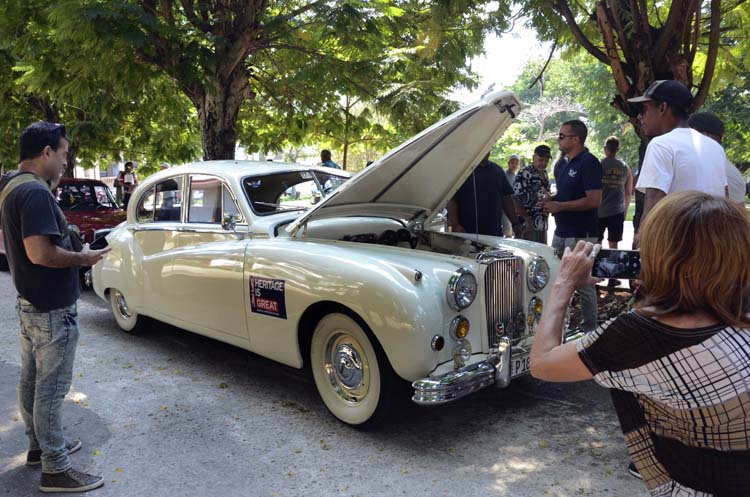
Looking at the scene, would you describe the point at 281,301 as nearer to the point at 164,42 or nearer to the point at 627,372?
the point at 627,372

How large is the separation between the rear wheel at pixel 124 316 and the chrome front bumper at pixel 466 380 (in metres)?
3.76

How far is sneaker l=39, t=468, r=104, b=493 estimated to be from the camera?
328 centimetres

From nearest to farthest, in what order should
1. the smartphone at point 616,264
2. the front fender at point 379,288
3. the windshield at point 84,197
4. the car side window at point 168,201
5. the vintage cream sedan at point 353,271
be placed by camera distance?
1. the smartphone at point 616,264
2. the front fender at point 379,288
3. the vintage cream sedan at point 353,271
4. the car side window at point 168,201
5. the windshield at point 84,197

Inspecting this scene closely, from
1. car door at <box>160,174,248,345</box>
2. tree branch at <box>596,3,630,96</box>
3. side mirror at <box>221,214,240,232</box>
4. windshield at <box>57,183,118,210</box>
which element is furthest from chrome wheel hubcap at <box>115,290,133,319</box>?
tree branch at <box>596,3,630,96</box>

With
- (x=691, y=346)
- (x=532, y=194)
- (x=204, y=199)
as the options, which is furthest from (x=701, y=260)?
(x=532, y=194)

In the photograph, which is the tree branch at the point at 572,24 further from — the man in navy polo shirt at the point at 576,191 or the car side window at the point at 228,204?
the car side window at the point at 228,204

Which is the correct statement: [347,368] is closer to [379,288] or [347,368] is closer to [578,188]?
[379,288]

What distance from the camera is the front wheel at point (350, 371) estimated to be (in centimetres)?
382

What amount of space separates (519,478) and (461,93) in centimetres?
932

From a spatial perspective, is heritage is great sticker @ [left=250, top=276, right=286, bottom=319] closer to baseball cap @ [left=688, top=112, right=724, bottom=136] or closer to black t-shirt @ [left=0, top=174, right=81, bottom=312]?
black t-shirt @ [left=0, top=174, right=81, bottom=312]

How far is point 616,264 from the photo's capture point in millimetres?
1784

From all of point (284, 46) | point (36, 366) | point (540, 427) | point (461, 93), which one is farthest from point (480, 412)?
point (461, 93)

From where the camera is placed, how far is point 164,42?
324 inches

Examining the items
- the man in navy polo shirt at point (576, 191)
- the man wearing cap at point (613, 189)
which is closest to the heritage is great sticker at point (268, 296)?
the man in navy polo shirt at point (576, 191)
